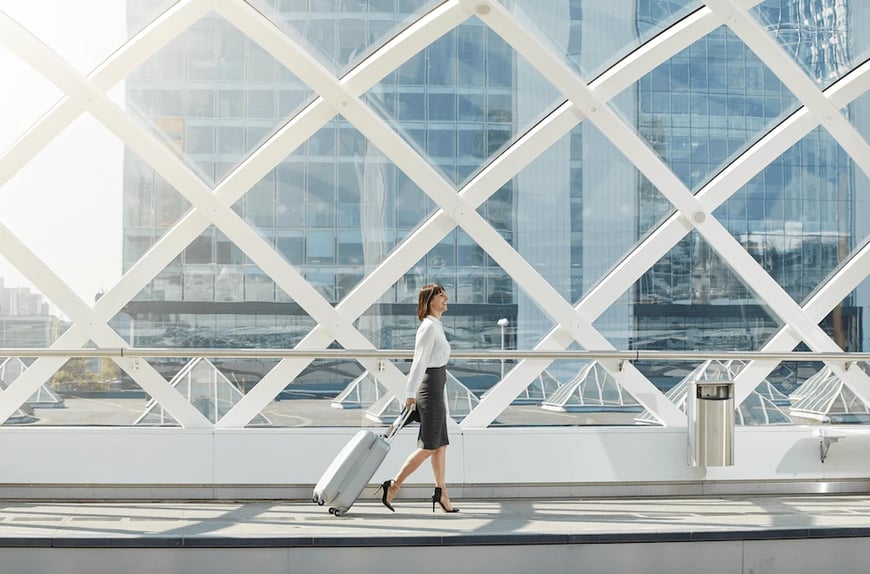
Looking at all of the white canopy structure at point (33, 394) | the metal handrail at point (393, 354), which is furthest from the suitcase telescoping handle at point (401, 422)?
the white canopy structure at point (33, 394)

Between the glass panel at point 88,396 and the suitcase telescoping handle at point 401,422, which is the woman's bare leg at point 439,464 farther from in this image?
the glass panel at point 88,396

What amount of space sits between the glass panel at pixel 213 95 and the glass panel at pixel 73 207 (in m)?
0.49

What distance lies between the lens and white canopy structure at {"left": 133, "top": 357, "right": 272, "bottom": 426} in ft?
28.0

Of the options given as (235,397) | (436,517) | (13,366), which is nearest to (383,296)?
(235,397)

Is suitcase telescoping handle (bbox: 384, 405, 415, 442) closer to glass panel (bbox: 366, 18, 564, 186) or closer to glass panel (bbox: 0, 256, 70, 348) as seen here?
glass panel (bbox: 366, 18, 564, 186)

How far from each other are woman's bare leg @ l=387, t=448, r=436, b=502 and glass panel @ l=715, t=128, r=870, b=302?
3673 mm

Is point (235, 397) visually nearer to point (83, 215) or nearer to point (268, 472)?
point (268, 472)

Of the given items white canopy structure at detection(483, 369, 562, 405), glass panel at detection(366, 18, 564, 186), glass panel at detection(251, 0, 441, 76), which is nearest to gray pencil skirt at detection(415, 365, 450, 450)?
white canopy structure at detection(483, 369, 562, 405)

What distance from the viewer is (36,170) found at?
8648 millimetres

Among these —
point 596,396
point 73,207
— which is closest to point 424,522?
point 596,396

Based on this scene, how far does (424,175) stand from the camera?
8609 mm

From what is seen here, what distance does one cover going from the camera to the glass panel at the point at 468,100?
886 centimetres

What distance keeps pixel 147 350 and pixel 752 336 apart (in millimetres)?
5178

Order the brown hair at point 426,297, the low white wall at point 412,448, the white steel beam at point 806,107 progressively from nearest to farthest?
the brown hair at point 426,297, the low white wall at point 412,448, the white steel beam at point 806,107
